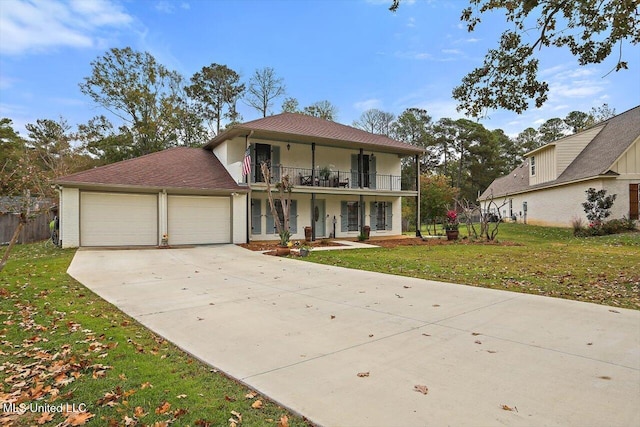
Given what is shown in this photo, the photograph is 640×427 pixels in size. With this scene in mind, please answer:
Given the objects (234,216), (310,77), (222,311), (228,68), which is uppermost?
(228,68)

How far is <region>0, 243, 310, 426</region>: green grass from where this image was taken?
2.60 metres

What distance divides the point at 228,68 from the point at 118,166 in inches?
773

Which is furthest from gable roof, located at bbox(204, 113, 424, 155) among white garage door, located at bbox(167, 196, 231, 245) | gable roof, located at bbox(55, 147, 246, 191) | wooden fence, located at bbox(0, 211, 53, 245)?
wooden fence, located at bbox(0, 211, 53, 245)

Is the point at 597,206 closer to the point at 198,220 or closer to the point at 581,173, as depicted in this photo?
the point at 581,173

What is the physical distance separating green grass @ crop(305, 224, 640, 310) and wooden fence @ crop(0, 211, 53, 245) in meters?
15.9

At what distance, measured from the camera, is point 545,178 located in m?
25.3

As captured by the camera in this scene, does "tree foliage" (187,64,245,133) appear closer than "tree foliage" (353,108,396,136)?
Yes

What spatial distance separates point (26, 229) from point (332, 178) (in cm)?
1641

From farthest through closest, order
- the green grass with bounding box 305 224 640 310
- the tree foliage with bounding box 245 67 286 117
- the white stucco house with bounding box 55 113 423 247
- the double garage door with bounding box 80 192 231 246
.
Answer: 1. the tree foliage with bounding box 245 67 286 117
2. the white stucco house with bounding box 55 113 423 247
3. the double garage door with bounding box 80 192 231 246
4. the green grass with bounding box 305 224 640 310

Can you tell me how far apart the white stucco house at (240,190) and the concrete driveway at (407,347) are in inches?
317

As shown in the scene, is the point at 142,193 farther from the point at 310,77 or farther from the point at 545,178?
the point at 545,178

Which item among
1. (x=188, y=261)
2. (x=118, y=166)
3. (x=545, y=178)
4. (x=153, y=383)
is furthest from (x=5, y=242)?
(x=545, y=178)

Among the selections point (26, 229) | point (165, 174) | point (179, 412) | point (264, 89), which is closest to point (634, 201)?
point (165, 174)

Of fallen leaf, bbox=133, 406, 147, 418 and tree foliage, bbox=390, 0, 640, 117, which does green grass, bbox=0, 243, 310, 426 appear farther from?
tree foliage, bbox=390, 0, 640, 117
